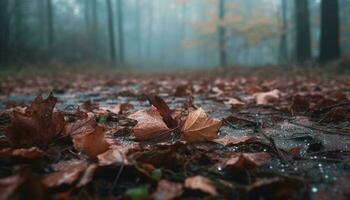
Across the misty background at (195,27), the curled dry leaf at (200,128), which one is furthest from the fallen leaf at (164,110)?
the misty background at (195,27)

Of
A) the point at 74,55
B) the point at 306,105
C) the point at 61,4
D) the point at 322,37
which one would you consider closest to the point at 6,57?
the point at 74,55

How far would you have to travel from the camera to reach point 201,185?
2.82ft

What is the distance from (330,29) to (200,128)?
8303mm

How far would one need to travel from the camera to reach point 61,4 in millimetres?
37812

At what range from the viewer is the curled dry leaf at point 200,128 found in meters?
1.33

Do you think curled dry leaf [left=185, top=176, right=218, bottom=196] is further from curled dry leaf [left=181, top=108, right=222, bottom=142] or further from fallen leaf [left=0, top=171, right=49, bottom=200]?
curled dry leaf [left=181, top=108, right=222, bottom=142]

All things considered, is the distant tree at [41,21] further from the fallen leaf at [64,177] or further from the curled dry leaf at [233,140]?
the fallen leaf at [64,177]

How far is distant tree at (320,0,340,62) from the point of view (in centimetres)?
852

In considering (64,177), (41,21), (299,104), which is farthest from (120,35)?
(64,177)

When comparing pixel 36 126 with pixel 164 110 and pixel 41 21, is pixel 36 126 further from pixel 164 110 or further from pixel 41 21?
pixel 41 21

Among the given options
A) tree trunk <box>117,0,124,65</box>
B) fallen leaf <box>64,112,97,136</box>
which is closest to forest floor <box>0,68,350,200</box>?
fallen leaf <box>64,112,97,136</box>

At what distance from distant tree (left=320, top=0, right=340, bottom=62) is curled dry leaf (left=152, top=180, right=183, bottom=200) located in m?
8.67

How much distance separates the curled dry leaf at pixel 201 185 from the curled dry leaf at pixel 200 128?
17.8 inches

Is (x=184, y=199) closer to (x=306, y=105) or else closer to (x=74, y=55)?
(x=306, y=105)
